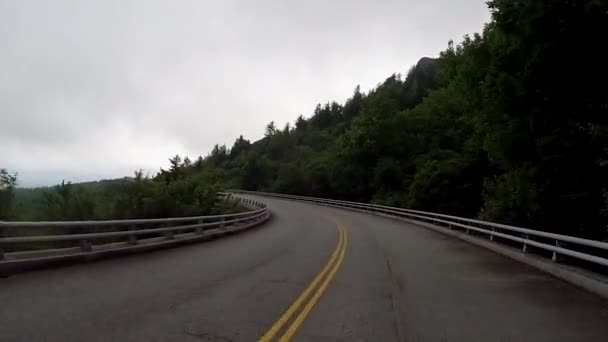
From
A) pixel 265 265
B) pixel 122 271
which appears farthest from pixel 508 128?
pixel 122 271

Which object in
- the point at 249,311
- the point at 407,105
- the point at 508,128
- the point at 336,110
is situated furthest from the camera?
the point at 336,110

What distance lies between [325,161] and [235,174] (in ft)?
155

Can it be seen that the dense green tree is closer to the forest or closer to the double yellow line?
the forest

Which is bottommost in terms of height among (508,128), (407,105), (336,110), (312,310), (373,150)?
(312,310)

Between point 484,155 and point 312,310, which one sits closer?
point 312,310

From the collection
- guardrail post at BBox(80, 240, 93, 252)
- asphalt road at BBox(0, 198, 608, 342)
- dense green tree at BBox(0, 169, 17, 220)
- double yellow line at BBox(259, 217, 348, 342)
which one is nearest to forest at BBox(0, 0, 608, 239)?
dense green tree at BBox(0, 169, 17, 220)

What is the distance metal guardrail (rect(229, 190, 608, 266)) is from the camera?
416 inches

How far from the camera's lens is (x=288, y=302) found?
7.98 metres

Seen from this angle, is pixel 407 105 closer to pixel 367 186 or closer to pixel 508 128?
pixel 367 186

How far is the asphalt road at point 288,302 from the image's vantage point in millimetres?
6137

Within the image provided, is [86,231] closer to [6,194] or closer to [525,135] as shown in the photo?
[6,194]

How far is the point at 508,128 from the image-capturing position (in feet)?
62.0

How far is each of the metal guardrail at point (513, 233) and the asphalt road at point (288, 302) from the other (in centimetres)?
77

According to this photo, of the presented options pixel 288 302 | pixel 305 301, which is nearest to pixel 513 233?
pixel 305 301
